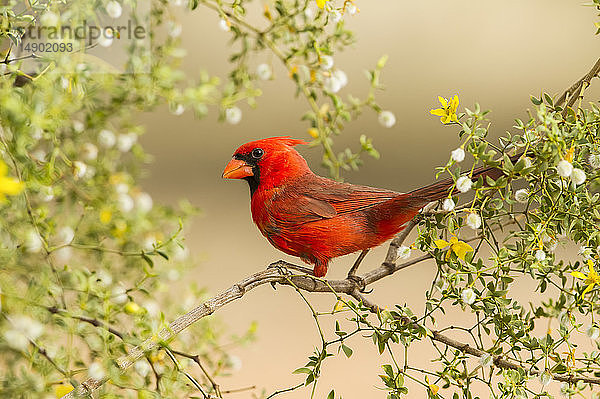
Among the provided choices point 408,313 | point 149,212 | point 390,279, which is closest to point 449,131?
point 390,279

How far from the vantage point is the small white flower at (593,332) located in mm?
525

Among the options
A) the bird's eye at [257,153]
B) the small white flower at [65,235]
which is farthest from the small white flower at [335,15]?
the small white flower at [65,235]

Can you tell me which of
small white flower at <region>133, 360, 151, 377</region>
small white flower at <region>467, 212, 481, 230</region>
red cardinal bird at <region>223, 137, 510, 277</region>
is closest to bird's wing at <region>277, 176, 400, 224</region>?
red cardinal bird at <region>223, 137, 510, 277</region>

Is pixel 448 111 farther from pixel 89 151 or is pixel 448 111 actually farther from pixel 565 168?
pixel 89 151

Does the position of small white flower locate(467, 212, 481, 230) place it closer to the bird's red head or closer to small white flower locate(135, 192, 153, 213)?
the bird's red head

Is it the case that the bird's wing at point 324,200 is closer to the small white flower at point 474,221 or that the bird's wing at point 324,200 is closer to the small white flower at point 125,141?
the small white flower at point 474,221

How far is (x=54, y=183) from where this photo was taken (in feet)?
2.28

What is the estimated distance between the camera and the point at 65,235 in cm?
71

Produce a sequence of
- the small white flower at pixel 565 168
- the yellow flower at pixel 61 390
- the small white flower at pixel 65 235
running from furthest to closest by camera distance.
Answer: the small white flower at pixel 65 235 < the yellow flower at pixel 61 390 < the small white flower at pixel 565 168

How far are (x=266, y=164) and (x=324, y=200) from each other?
0.07m

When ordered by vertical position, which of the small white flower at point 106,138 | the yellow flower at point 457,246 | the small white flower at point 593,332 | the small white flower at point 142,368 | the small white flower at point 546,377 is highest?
the small white flower at point 106,138

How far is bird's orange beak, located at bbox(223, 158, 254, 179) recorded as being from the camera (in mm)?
627

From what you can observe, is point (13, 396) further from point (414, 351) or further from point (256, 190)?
point (414, 351)

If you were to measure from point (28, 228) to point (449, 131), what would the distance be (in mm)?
1172
